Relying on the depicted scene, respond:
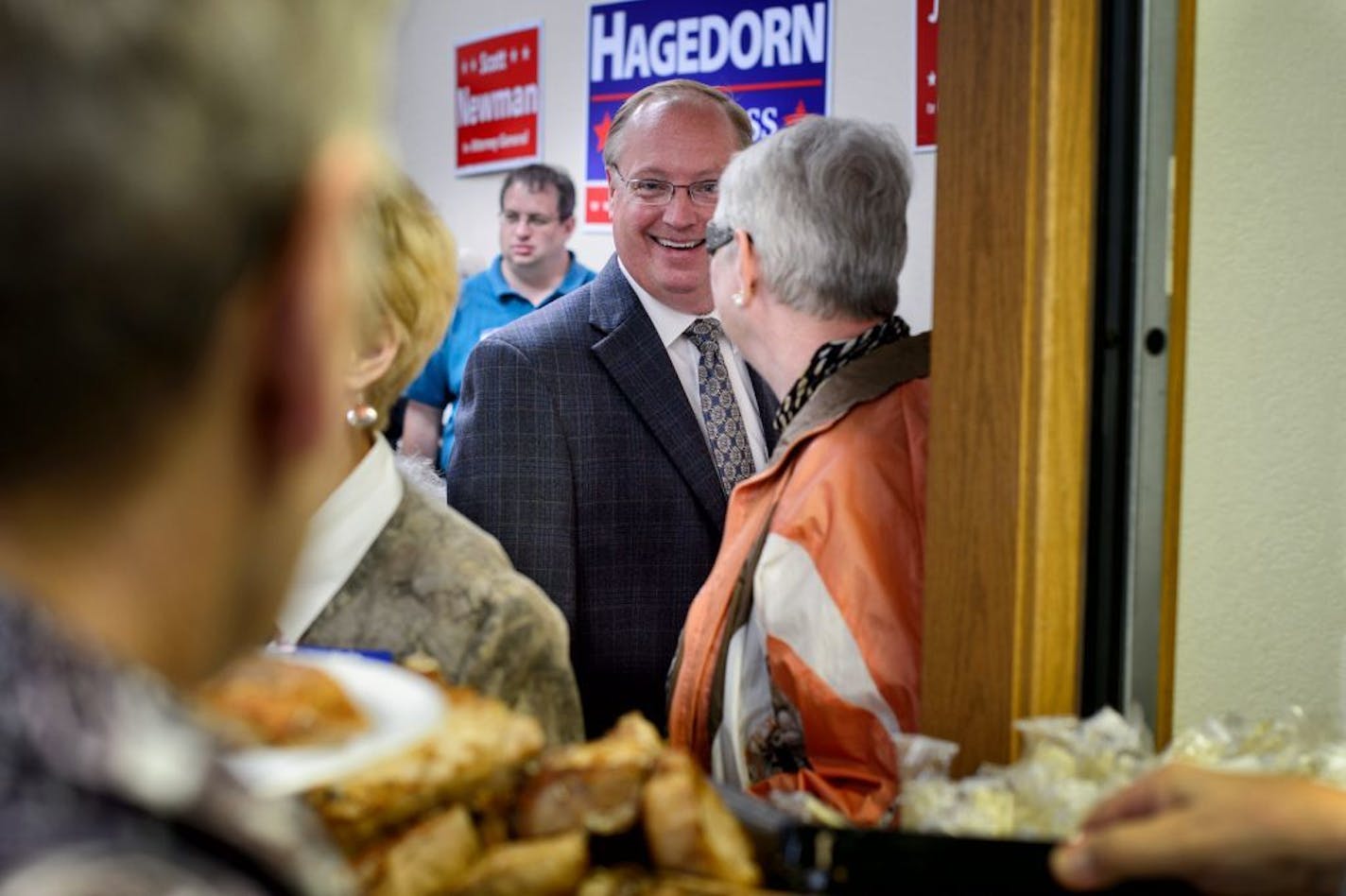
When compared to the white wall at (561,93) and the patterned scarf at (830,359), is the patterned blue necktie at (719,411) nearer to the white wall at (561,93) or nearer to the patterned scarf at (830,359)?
the patterned scarf at (830,359)

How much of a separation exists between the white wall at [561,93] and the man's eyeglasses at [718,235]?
1857mm

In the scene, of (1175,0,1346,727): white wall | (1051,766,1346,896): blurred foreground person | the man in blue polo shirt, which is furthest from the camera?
the man in blue polo shirt

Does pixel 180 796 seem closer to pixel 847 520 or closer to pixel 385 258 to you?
pixel 385 258

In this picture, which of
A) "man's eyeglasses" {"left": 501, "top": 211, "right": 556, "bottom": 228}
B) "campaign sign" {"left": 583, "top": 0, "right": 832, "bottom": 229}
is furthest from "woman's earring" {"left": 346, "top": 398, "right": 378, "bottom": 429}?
"man's eyeglasses" {"left": 501, "top": 211, "right": 556, "bottom": 228}

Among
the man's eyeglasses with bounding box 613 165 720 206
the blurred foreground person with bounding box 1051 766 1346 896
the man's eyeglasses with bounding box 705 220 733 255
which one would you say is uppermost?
the man's eyeglasses with bounding box 613 165 720 206

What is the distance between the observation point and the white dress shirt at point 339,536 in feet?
6.01

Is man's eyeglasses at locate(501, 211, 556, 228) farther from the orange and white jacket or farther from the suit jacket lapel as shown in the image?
the orange and white jacket

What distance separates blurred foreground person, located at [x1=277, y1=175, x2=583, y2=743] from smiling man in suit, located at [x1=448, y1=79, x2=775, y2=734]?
1140 millimetres

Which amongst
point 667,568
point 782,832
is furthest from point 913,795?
point 667,568

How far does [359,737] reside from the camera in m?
0.99

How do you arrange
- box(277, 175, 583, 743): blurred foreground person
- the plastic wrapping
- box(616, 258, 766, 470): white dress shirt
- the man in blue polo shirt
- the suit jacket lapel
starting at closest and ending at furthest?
the plastic wrapping, box(277, 175, 583, 743): blurred foreground person, the suit jacket lapel, box(616, 258, 766, 470): white dress shirt, the man in blue polo shirt

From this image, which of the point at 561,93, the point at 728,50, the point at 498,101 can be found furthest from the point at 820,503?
the point at 498,101

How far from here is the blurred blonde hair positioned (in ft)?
6.40

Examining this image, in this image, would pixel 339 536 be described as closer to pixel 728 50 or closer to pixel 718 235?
pixel 718 235
